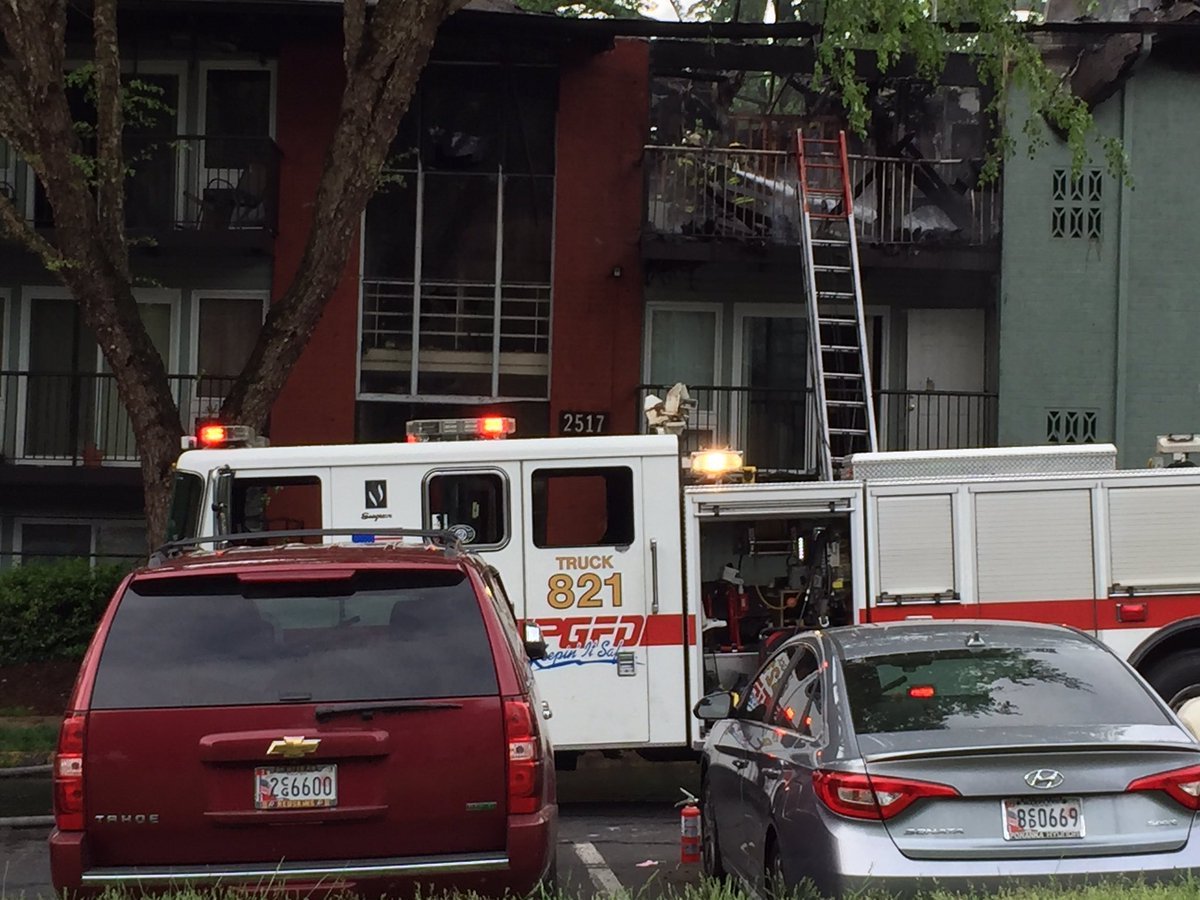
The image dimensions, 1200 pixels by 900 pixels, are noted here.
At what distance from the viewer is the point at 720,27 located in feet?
63.9

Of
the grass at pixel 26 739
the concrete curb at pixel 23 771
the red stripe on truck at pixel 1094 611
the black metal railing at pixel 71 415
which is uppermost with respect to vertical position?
the black metal railing at pixel 71 415

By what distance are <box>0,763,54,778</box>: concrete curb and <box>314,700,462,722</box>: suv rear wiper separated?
8.96 m

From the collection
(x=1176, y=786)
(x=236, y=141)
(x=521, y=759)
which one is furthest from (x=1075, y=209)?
(x=521, y=759)

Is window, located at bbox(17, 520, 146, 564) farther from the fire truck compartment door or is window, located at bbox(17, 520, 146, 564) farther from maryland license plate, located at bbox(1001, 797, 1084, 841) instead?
maryland license plate, located at bbox(1001, 797, 1084, 841)

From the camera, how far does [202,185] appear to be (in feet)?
67.6

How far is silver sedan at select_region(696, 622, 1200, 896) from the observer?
20.0 ft

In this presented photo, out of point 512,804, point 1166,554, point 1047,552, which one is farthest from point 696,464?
point 512,804

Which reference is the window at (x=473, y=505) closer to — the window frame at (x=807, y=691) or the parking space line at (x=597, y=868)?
the parking space line at (x=597, y=868)

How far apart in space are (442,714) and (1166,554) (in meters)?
7.87

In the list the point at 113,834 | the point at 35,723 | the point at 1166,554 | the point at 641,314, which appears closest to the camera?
the point at 113,834

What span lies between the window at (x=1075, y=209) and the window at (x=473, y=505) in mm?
11046

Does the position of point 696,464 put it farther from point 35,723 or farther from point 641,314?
point 641,314

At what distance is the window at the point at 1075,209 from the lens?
20609 millimetres

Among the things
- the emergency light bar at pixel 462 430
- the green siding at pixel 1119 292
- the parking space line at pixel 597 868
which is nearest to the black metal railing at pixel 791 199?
the green siding at pixel 1119 292
